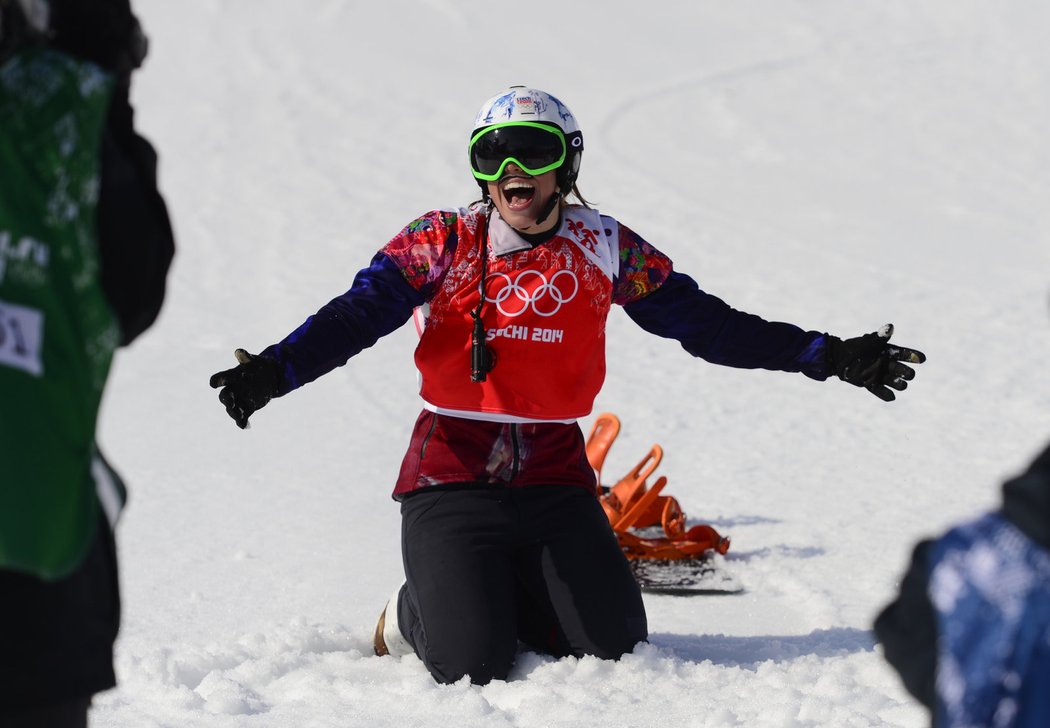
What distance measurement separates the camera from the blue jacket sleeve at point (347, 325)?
344cm

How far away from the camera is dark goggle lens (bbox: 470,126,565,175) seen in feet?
12.1

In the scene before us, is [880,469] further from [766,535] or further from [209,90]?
[209,90]

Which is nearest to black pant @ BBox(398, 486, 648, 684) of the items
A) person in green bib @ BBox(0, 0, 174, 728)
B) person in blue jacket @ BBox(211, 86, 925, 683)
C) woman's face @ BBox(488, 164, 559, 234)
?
person in blue jacket @ BBox(211, 86, 925, 683)

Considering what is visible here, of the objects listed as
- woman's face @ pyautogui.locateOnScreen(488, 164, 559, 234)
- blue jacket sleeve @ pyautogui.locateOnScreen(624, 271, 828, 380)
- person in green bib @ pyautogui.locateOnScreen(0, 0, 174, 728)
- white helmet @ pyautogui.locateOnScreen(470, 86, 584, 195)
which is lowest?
person in green bib @ pyautogui.locateOnScreen(0, 0, 174, 728)

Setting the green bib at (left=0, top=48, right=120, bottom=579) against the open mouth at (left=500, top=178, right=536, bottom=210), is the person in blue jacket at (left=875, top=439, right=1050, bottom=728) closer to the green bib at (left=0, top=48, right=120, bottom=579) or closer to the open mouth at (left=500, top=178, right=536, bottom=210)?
the green bib at (left=0, top=48, right=120, bottom=579)

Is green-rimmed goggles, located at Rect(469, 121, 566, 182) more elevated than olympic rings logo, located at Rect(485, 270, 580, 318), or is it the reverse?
green-rimmed goggles, located at Rect(469, 121, 566, 182)

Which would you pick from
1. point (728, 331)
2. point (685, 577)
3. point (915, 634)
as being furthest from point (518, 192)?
point (915, 634)

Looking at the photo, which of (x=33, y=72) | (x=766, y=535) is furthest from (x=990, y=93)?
(x=33, y=72)

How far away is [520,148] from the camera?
3693mm

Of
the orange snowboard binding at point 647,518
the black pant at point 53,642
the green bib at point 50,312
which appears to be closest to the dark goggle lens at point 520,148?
the orange snowboard binding at point 647,518

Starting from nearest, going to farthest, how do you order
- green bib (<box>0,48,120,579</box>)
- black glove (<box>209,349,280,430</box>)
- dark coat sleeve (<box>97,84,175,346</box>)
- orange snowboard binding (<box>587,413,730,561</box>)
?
green bib (<box>0,48,120,579</box>) → dark coat sleeve (<box>97,84,175,346</box>) → black glove (<box>209,349,280,430</box>) → orange snowboard binding (<box>587,413,730,561</box>)

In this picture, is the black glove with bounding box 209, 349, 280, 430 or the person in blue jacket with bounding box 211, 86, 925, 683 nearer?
the black glove with bounding box 209, 349, 280, 430

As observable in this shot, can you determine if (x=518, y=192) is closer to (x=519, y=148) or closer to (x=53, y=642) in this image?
(x=519, y=148)

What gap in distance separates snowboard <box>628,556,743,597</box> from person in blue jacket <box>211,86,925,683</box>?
62cm
